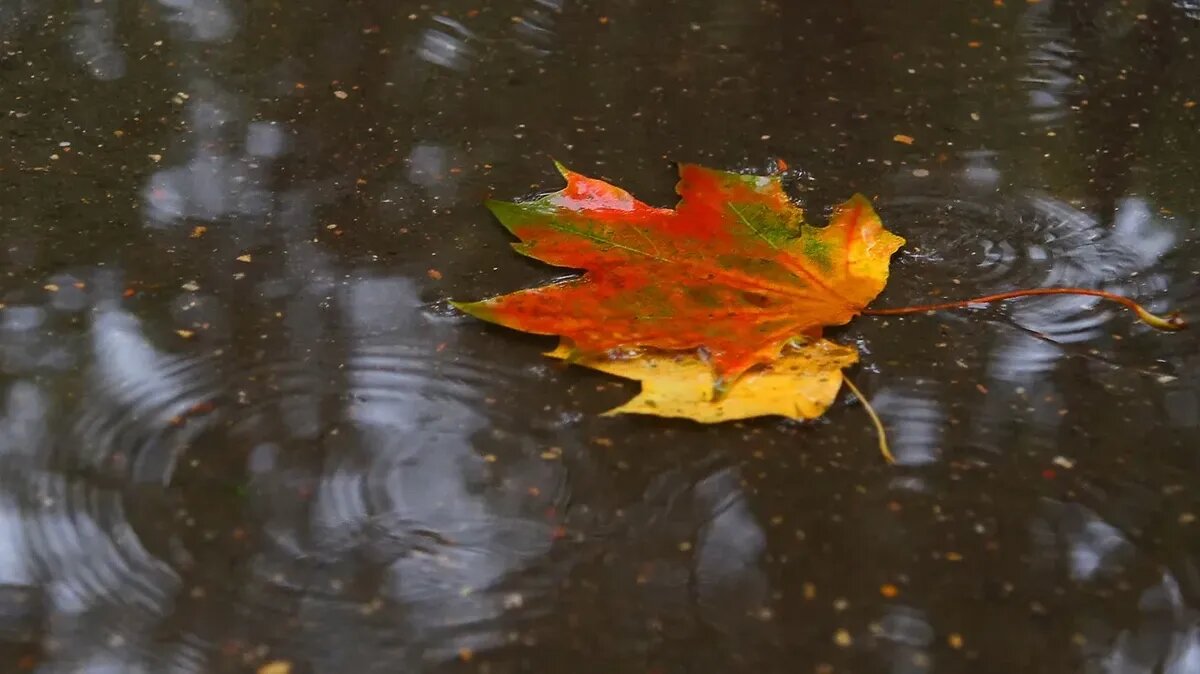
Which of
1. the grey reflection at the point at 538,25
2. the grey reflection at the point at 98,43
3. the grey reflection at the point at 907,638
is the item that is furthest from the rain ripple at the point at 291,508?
the grey reflection at the point at 538,25

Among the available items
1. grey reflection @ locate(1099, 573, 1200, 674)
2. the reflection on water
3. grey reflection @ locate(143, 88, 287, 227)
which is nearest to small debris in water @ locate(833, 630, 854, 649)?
the reflection on water

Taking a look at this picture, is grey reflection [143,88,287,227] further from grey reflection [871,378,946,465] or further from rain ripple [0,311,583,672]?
grey reflection [871,378,946,465]

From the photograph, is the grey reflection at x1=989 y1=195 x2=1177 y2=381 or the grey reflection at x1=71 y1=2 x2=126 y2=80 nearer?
the grey reflection at x1=989 y1=195 x2=1177 y2=381

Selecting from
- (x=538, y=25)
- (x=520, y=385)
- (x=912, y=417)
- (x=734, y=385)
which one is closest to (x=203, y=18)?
(x=538, y=25)

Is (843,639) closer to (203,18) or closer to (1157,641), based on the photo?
(1157,641)

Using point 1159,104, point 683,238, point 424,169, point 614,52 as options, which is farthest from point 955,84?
point 424,169

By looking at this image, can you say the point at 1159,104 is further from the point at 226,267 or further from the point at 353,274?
the point at 226,267

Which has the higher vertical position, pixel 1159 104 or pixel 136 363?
pixel 1159 104

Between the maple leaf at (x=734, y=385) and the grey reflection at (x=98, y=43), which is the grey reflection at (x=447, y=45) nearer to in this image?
the grey reflection at (x=98, y=43)
